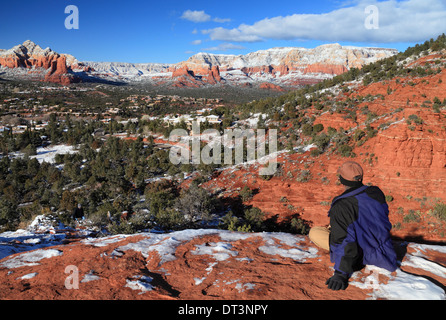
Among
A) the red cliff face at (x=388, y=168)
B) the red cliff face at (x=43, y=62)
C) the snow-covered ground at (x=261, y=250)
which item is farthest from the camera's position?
the red cliff face at (x=43, y=62)

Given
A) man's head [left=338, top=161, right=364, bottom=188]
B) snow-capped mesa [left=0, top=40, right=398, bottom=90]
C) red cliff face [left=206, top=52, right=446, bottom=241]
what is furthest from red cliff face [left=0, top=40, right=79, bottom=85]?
man's head [left=338, top=161, right=364, bottom=188]

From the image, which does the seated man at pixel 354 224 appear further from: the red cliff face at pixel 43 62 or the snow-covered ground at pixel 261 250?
the red cliff face at pixel 43 62

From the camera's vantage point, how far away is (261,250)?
4.38 metres

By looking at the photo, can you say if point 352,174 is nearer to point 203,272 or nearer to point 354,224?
point 354,224

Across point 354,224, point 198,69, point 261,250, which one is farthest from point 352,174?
point 198,69

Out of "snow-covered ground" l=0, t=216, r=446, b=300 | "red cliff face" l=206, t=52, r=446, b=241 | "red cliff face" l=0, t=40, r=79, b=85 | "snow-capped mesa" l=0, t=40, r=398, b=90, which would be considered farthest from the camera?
"snow-capped mesa" l=0, t=40, r=398, b=90

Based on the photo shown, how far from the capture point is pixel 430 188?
530 inches

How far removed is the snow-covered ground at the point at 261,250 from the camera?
2.79 m

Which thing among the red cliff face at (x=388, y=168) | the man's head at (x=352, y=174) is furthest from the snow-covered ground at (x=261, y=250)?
the red cliff face at (x=388, y=168)

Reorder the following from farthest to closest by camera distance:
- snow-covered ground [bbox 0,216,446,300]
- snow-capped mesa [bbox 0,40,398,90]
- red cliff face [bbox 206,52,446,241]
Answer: snow-capped mesa [bbox 0,40,398,90]
red cliff face [bbox 206,52,446,241]
snow-covered ground [bbox 0,216,446,300]

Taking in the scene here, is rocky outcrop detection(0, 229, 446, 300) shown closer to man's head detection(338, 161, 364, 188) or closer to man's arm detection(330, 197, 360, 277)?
man's arm detection(330, 197, 360, 277)

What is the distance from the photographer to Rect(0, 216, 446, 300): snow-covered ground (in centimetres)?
279
